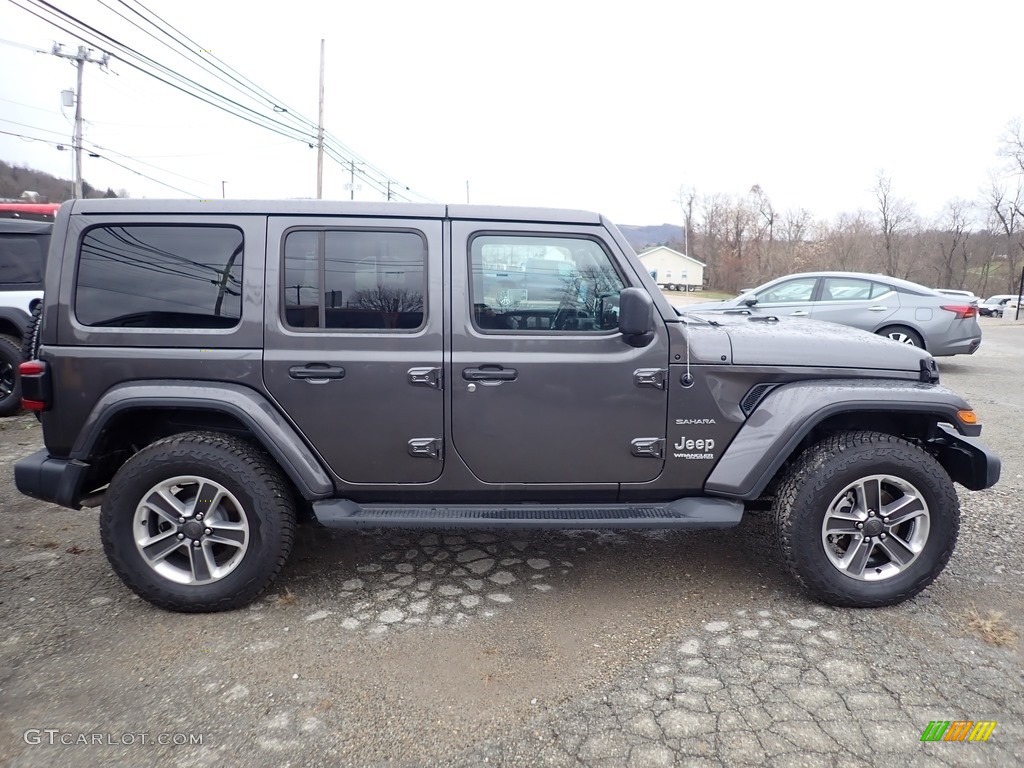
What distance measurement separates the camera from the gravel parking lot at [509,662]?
229 centimetres

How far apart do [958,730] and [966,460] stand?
1.46 meters

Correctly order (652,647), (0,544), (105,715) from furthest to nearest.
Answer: (0,544)
(652,647)
(105,715)

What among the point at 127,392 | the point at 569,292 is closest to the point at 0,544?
the point at 127,392

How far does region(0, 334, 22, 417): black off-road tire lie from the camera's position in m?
6.89

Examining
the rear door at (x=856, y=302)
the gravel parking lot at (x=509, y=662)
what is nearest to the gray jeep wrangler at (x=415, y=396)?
the gravel parking lot at (x=509, y=662)

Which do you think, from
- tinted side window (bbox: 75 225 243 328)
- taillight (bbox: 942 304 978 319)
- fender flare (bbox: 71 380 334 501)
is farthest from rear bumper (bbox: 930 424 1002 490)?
taillight (bbox: 942 304 978 319)

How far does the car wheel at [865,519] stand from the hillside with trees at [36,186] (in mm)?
26041

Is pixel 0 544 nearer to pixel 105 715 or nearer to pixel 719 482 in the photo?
pixel 105 715

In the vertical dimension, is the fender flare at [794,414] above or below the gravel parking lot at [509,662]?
above

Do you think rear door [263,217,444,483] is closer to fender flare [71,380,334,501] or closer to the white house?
fender flare [71,380,334,501]

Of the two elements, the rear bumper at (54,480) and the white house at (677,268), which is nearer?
the rear bumper at (54,480)

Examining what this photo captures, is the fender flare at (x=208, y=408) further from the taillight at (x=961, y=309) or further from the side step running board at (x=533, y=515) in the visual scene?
the taillight at (x=961, y=309)

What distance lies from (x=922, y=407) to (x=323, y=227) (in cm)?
301

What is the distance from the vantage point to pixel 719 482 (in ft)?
10.5
